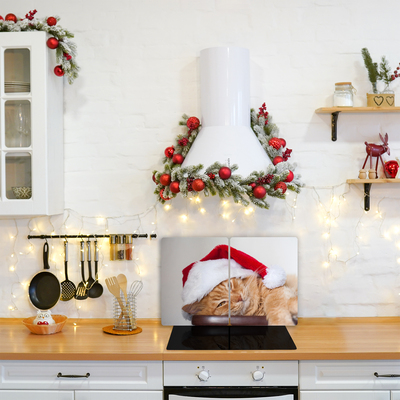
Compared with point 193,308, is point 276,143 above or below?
above

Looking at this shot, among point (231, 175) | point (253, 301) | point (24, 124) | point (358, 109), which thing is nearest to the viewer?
point (231, 175)

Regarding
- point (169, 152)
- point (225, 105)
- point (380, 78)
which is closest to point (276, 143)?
point (225, 105)

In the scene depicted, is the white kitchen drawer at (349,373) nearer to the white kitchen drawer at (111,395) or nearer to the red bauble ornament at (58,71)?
the white kitchen drawer at (111,395)

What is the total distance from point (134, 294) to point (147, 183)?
591 millimetres

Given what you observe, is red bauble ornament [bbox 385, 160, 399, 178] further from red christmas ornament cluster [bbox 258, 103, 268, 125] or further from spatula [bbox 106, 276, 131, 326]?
spatula [bbox 106, 276, 131, 326]

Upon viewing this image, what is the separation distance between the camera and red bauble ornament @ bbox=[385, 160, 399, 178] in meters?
2.28

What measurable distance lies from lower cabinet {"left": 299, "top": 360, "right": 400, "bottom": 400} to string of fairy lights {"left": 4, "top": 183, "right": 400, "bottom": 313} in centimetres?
59

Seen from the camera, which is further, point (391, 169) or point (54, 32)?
point (391, 169)

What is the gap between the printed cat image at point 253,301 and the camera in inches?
92.5

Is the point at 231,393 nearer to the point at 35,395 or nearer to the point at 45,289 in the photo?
the point at 35,395

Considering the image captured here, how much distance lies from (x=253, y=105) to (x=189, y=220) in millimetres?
698

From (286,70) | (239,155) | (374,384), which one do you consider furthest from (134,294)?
(286,70)

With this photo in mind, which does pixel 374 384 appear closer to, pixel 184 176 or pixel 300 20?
pixel 184 176

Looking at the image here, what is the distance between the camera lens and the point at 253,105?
7.85 ft
